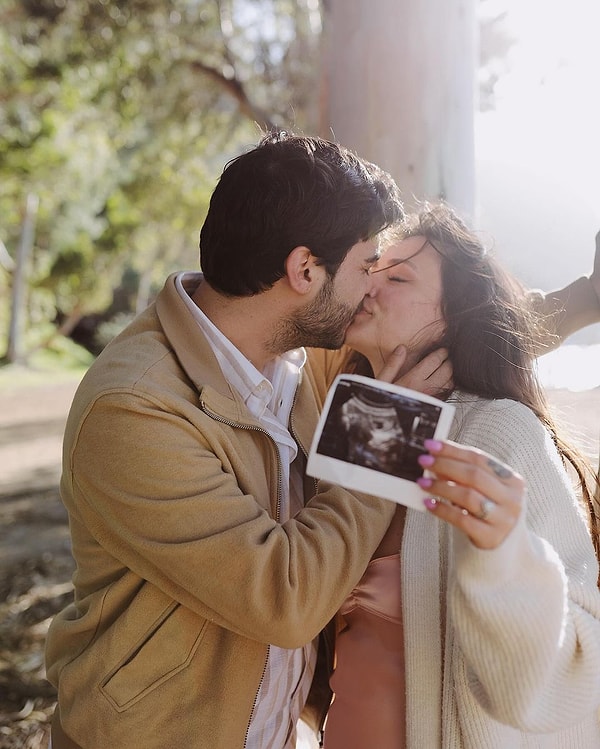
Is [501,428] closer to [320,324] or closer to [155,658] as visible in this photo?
[320,324]

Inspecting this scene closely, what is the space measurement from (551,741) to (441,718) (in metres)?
0.29

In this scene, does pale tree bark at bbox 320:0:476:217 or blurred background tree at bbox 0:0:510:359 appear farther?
blurred background tree at bbox 0:0:510:359

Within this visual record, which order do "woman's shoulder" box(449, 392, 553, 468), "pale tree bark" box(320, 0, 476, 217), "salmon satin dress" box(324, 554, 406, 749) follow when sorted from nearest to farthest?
"woman's shoulder" box(449, 392, 553, 468), "salmon satin dress" box(324, 554, 406, 749), "pale tree bark" box(320, 0, 476, 217)

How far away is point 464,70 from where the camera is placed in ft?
9.90

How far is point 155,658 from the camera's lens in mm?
1992

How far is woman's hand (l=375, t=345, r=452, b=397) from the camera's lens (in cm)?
223

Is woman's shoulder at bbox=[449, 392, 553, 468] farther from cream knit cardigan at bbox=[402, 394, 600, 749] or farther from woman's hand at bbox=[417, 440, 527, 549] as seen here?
woman's hand at bbox=[417, 440, 527, 549]

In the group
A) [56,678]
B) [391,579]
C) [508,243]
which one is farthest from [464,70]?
[56,678]

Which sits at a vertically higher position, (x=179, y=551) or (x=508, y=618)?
(x=508, y=618)

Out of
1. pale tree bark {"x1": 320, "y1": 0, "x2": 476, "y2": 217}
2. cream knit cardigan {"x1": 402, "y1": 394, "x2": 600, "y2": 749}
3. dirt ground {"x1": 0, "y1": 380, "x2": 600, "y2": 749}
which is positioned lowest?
dirt ground {"x1": 0, "y1": 380, "x2": 600, "y2": 749}

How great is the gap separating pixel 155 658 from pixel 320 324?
1048 millimetres

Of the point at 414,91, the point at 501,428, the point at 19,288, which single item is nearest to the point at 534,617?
the point at 501,428

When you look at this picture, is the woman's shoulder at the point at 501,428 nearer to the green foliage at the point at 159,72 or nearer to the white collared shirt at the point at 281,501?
the white collared shirt at the point at 281,501

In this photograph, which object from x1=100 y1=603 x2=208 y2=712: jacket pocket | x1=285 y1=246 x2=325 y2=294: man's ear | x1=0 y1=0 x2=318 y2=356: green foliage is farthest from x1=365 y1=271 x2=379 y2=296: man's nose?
x1=0 y1=0 x2=318 y2=356: green foliage
